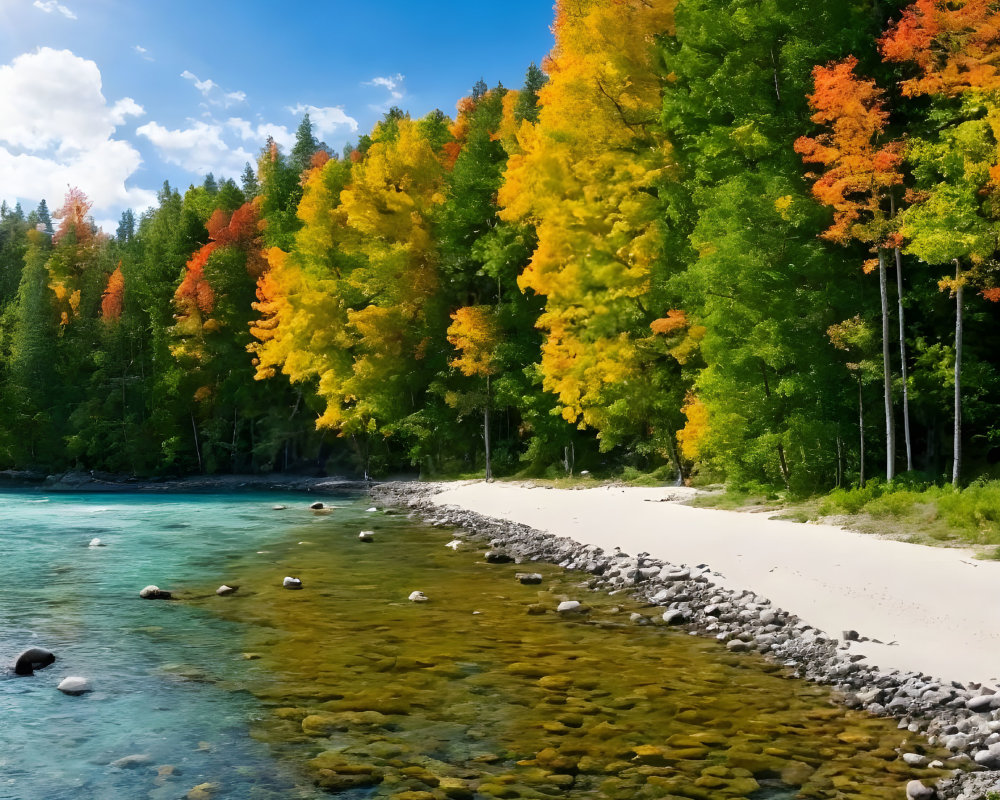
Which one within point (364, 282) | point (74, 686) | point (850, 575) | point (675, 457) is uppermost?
point (364, 282)

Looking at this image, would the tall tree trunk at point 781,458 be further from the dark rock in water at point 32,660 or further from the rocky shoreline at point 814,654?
the dark rock in water at point 32,660

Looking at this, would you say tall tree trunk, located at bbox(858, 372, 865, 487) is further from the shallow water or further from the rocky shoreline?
the shallow water

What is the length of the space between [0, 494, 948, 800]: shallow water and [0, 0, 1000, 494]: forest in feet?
28.1

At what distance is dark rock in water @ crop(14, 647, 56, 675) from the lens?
7453 millimetres

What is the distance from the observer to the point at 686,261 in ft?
66.4

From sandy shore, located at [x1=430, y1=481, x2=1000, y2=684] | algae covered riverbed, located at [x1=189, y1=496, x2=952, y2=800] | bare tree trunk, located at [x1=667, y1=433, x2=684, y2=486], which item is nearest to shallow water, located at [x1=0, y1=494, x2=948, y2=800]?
algae covered riverbed, located at [x1=189, y1=496, x2=952, y2=800]

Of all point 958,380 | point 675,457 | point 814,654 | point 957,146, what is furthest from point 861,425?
point 814,654

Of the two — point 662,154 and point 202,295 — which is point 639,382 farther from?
point 202,295

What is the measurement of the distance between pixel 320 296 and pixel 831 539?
26678 mm

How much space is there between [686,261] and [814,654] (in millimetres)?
14011

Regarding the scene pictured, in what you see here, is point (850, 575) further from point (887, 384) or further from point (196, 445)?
point (196, 445)

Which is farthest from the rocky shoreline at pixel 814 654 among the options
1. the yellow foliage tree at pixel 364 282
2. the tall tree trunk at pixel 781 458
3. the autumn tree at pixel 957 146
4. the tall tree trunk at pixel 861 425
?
the yellow foliage tree at pixel 364 282

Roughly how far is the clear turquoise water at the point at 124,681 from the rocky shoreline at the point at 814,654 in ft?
13.9

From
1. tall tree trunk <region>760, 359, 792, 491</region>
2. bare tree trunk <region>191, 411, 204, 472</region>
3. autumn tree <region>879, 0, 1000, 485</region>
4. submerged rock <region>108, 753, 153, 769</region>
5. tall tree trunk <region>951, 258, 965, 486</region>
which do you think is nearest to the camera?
submerged rock <region>108, 753, 153, 769</region>
